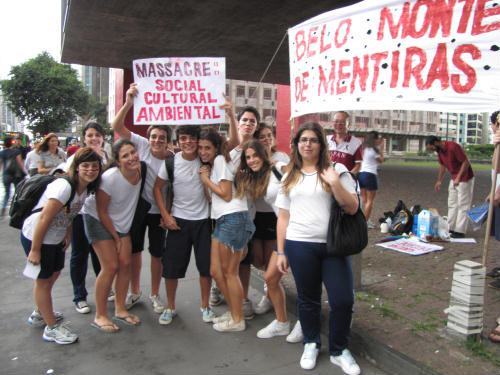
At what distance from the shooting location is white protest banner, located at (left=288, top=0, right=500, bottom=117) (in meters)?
2.80

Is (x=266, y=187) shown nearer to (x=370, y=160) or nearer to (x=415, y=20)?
(x=415, y=20)

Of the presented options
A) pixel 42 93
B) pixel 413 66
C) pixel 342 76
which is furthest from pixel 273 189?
pixel 42 93

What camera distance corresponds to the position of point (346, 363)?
306 cm

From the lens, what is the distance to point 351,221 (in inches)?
113

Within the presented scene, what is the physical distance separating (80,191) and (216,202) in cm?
114

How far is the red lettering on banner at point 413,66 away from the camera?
3.04m

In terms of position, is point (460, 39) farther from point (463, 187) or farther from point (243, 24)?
point (243, 24)

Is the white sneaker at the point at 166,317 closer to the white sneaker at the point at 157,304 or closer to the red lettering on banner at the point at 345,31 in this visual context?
the white sneaker at the point at 157,304

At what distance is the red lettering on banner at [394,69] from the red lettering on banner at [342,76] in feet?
1.23

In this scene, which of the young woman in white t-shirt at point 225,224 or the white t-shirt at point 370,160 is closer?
the young woman in white t-shirt at point 225,224

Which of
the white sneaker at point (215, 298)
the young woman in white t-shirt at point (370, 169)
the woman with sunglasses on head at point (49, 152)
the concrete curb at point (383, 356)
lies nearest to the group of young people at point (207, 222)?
the concrete curb at point (383, 356)

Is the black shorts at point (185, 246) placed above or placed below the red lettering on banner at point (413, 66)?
below

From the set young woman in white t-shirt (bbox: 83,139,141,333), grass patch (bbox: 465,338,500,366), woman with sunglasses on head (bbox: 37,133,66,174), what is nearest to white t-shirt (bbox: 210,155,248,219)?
young woman in white t-shirt (bbox: 83,139,141,333)

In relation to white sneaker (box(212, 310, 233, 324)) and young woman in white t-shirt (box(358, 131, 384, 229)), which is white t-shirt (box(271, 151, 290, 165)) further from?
young woman in white t-shirt (box(358, 131, 384, 229))
